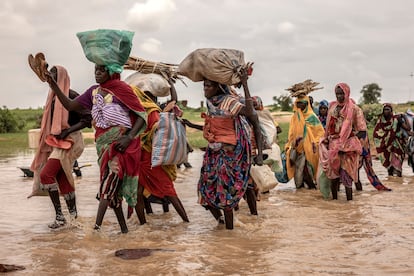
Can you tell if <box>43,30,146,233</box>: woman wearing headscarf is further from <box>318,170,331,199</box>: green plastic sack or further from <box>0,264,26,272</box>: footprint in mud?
<box>318,170,331,199</box>: green plastic sack

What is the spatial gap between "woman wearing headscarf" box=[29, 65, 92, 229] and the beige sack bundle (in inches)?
31.8

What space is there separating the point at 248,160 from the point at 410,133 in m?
7.87

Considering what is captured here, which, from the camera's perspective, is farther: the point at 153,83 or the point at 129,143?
the point at 153,83

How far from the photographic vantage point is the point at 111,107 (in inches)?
264

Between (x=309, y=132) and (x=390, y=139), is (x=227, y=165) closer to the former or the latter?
(x=309, y=132)

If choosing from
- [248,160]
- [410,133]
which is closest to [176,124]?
[248,160]

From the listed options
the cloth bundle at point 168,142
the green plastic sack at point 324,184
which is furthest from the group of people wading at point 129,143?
the green plastic sack at point 324,184

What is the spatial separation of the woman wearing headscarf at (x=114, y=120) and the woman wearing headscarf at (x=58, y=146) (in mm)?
586

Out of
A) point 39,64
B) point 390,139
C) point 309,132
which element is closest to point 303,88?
point 309,132

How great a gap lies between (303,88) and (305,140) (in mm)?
931

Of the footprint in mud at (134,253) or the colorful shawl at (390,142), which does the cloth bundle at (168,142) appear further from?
the colorful shawl at (390,142)

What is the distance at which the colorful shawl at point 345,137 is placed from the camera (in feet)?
31.9

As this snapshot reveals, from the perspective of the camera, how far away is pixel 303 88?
37.4 ft

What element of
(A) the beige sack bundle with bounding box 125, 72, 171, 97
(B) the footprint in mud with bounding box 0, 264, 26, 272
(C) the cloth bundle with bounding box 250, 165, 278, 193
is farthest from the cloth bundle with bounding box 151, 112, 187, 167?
(B) the footprint in mud with bounding box 0, 264, 26, 272
